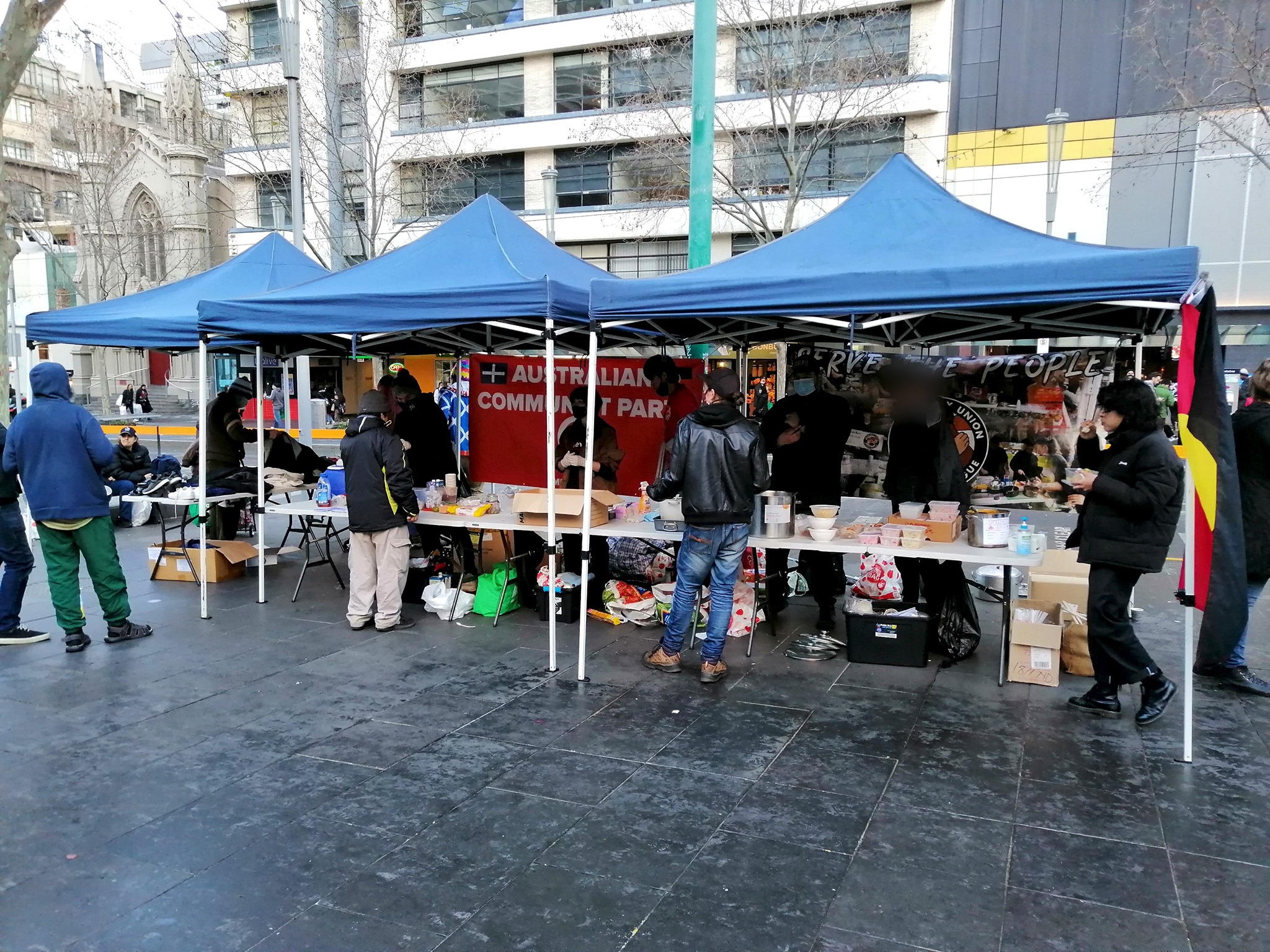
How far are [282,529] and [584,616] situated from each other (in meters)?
7.10

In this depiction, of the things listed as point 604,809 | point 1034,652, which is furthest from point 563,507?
point 1034,652

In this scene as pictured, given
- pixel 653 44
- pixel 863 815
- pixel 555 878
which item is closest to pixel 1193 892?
pixel 863 815

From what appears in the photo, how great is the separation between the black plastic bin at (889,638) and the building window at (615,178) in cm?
1992

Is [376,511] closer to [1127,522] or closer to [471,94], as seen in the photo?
[1127,522]

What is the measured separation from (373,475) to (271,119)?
27795 millimetres

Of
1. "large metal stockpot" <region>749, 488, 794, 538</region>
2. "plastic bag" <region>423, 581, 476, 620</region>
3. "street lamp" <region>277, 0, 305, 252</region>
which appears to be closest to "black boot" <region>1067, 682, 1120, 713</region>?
"large metal stockpot" <region>749, 488, 794, 538</region>

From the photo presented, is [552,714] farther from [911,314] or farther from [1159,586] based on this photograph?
[1159,586]

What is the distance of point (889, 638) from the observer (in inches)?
229

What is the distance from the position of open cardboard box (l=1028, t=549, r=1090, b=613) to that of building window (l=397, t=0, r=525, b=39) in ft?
98.9

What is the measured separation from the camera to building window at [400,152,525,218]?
88.3ft

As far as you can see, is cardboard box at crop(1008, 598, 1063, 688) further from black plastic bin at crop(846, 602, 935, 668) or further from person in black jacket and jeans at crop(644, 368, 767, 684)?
person in black jacket and jeans at crop(644, 368, 767, 684)

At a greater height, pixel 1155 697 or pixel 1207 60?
pixel 1207 60

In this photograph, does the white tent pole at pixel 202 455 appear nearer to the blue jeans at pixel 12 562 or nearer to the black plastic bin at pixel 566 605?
the blue jeans at pixel 12 562

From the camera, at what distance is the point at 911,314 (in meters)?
5.18
